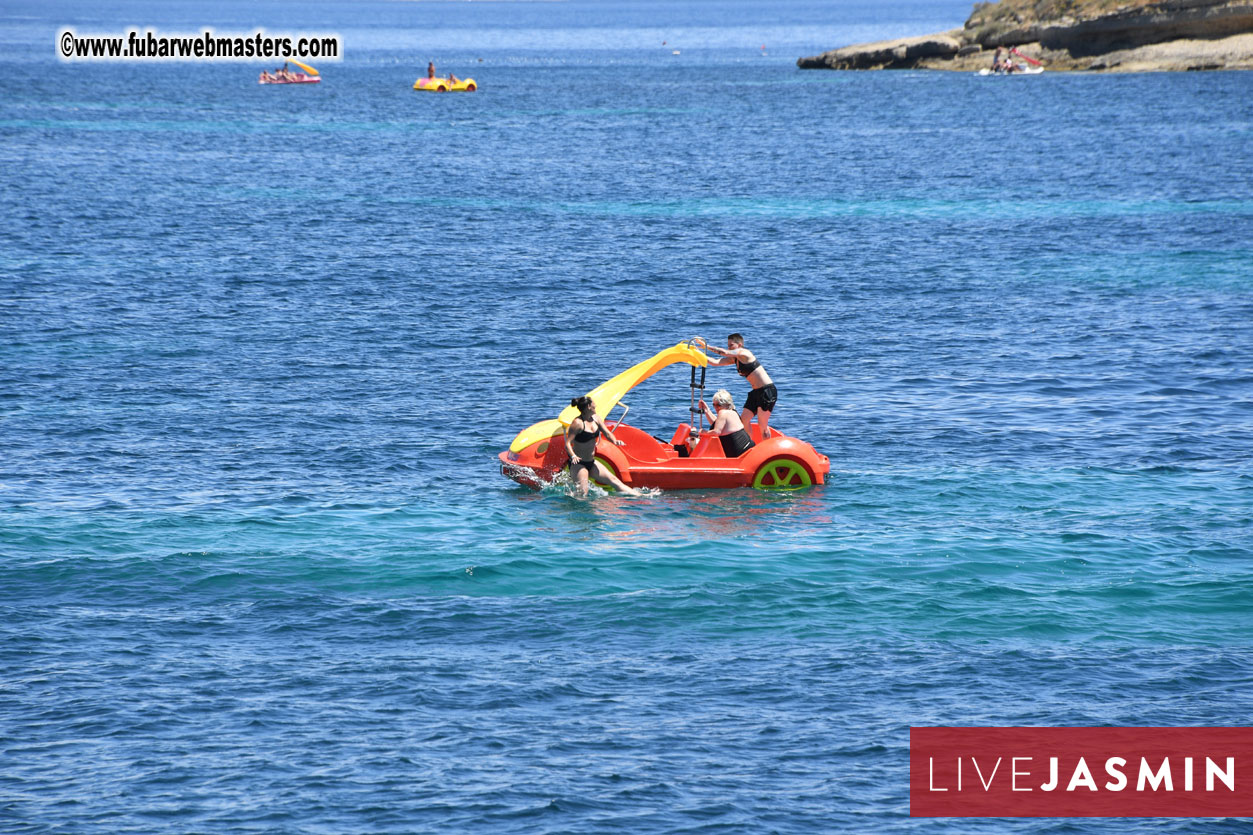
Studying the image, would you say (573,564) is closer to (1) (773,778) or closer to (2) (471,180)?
(1) (773,778)

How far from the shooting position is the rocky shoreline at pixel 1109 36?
103 metres

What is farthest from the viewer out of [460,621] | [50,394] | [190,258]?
[190,258]

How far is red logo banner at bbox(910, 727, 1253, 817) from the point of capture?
1297cm

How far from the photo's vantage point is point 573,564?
1833cm

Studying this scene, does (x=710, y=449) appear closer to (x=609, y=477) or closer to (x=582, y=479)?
(x=609, y=477)

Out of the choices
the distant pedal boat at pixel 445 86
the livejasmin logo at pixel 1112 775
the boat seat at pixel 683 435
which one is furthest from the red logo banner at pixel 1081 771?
the distant pedal boat at pixel 445 86

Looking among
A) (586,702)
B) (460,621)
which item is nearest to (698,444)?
(460,621)

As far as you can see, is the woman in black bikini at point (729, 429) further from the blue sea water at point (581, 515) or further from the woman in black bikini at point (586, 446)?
the woman in black bikini at point (586, 446)

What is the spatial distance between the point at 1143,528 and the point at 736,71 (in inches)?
5000

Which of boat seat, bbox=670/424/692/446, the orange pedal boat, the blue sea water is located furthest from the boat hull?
the blue sea water

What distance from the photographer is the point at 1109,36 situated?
10988 cm

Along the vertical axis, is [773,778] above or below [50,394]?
below

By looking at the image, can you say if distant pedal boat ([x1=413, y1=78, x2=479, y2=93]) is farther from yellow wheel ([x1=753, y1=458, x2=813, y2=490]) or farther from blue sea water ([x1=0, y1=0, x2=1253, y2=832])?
yellow wheel ([x1=753, y1=458, x2=813, y2=490])

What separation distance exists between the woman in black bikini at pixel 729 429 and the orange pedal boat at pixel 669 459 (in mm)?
129
